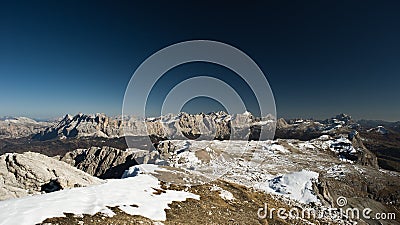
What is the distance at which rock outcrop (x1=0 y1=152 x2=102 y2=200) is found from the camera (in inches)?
1209

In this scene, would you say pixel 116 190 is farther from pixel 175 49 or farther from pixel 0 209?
pixel 175 49

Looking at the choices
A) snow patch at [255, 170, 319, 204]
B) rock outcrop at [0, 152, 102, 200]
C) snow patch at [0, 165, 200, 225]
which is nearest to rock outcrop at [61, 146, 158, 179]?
snow patch at [255, 170, 319, 204]

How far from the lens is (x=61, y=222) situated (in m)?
17.9

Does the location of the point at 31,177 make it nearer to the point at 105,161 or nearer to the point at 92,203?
the point at 92,203

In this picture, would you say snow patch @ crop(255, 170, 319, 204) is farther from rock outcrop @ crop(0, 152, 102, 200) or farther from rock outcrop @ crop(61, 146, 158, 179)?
rock outcrop @ crop(61, 146, 158, 179)

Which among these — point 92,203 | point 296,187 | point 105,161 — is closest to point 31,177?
point 92,203

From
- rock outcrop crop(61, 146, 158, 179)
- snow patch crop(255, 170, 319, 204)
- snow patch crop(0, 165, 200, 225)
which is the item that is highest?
snow patch crop(0, 165, 200, 225)

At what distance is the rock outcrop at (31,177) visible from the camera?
30.7 meters

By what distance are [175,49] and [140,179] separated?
833 inches

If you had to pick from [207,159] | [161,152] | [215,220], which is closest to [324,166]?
[207,159]

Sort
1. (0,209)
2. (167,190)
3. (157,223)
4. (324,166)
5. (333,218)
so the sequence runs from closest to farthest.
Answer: (0,209)
(157,223)
(167,190)
(333,218)
(324,166)

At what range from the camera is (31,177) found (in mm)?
32188

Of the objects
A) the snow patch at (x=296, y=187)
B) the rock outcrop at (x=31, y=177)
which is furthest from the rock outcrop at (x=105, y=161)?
the rock outcrop at (x=31, y=177)

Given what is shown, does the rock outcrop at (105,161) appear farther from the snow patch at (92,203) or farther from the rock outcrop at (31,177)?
the snow patch at (92,203)
